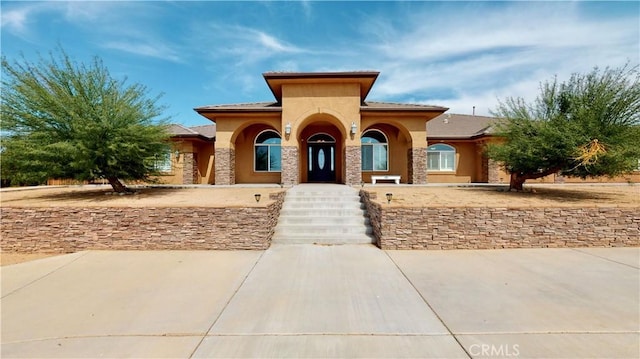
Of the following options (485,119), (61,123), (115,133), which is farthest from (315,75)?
(485,119)

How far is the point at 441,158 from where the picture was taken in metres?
20.6

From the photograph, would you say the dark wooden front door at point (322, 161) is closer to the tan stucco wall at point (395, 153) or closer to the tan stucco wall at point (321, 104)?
→ the tan stucco wall at point (395, 153)

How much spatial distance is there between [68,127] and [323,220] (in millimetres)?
10107

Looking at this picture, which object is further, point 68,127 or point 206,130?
point 206,130

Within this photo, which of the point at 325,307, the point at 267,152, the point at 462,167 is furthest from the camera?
the point at 462,167

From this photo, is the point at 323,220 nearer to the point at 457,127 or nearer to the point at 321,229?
the point at 321,229

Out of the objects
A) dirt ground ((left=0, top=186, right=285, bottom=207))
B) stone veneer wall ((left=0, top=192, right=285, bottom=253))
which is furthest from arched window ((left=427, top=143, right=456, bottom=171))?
stone veneer wall ((left=0, top=192, right=285, bottom=253))

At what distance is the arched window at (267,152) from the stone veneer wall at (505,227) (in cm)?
1178

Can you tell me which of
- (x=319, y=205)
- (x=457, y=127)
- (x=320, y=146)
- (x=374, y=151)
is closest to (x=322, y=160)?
(x=320, y=146)

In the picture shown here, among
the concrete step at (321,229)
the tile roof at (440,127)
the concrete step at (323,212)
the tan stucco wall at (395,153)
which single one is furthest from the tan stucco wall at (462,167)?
the concrete step at (321,229)

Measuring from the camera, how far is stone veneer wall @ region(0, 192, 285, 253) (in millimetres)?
7855

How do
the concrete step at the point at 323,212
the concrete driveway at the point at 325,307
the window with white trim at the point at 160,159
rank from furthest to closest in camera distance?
the window with white trim at the point at 160,159
the concrete step at the point at 323,212
the concrete driveway at the point at 325,307

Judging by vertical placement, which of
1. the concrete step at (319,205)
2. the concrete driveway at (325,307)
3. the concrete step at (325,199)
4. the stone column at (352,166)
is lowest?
the concrete driveway at (325,307)

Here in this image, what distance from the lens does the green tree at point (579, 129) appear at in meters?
9.81
